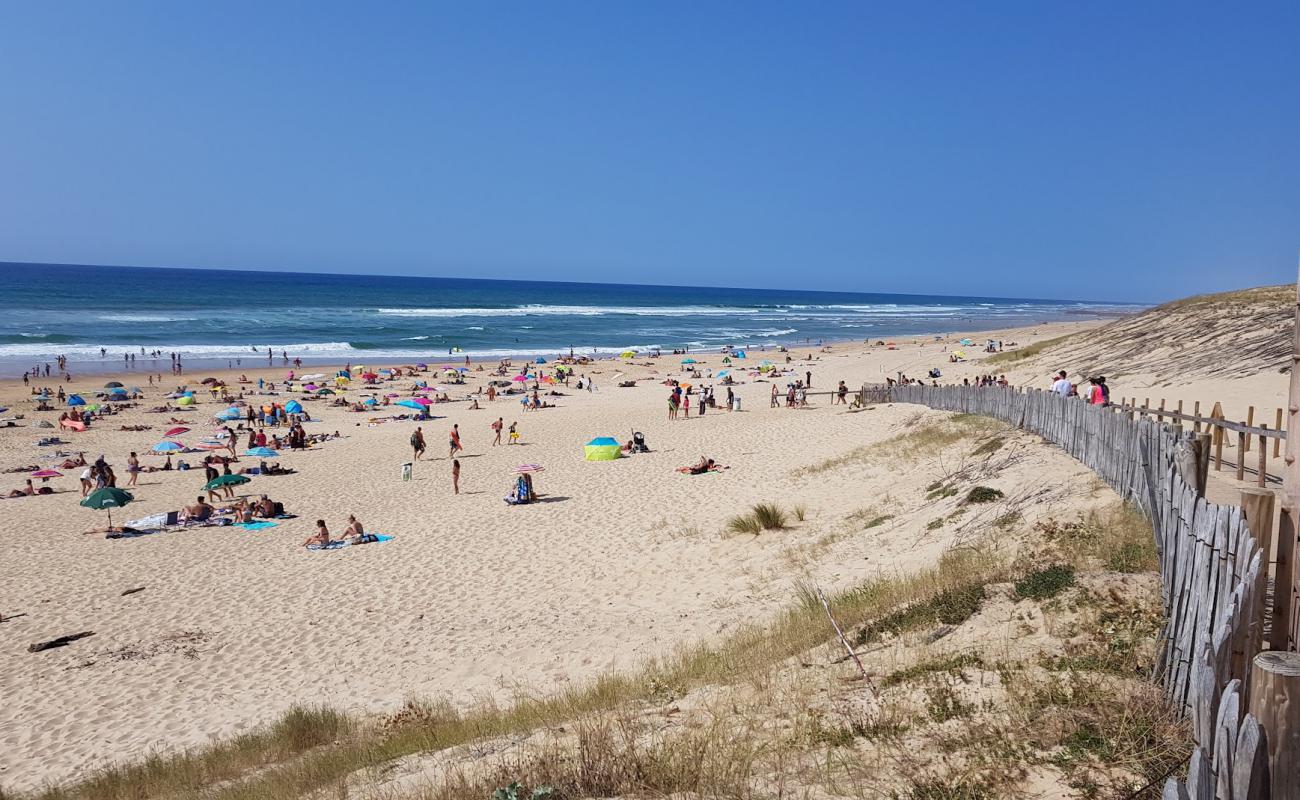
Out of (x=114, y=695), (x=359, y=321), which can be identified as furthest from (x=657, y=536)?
(x=359, y=321)

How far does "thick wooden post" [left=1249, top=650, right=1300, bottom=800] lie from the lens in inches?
89.4

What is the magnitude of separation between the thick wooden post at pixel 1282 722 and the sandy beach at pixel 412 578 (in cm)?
653

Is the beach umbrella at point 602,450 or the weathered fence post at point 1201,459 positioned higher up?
the weathered fence post at point 1201,459

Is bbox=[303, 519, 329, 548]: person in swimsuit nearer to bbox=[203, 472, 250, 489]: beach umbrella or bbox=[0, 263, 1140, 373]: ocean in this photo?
bbox=[203, 472, 250, 489]: beach umbrella

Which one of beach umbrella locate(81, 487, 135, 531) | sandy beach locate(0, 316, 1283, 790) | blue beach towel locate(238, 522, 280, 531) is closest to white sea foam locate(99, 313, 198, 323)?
sandy beach locate(0, 316, 1283, 790)

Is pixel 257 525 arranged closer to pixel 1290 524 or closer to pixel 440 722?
pixel 440 722

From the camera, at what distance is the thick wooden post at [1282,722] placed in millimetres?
2271

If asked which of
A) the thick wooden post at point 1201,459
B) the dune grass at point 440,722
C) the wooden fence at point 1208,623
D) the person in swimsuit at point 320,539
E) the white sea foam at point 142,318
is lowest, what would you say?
the person in swimsuit at point 320,539

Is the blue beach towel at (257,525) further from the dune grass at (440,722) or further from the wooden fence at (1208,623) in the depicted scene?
the wooden fence at (1208,623)

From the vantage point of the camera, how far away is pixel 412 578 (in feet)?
41.6

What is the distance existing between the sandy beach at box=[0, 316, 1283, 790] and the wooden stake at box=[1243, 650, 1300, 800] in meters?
6.53

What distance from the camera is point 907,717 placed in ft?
15.0

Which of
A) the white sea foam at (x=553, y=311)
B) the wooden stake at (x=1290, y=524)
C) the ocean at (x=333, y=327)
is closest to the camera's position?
the wooden stake at (x=1290, y=524)

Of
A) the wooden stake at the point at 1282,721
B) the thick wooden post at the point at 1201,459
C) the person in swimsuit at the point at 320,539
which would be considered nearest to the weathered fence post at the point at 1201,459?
the thick wooden post at the point at 1201,459
